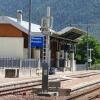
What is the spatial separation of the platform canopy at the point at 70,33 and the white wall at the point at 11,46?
8.74 metres

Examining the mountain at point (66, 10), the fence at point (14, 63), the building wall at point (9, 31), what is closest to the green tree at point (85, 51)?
the mountain at point (66, 10)

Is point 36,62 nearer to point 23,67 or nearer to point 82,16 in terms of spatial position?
point 23,67

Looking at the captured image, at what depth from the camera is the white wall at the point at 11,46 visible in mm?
62500

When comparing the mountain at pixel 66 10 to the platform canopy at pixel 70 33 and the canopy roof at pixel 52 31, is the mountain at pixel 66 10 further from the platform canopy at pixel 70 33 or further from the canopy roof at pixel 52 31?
the canopy roof at pixel 52 31

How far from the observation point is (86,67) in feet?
325

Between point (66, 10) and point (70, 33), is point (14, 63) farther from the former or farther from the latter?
point (66, 10)

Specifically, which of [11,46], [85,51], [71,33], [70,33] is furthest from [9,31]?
[85,51]

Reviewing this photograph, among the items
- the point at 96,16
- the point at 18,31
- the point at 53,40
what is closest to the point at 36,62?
the point at 18,31

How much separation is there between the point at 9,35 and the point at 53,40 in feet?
31.8

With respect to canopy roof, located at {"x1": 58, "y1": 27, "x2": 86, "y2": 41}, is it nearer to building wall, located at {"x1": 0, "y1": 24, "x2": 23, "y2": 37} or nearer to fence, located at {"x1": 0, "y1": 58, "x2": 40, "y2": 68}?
building wall, located at {"x1": 0, "y1": 24, "x2": 23, "y2": 37}

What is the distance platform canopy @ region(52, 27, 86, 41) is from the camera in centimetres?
7394

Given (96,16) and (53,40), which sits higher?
(96,16)

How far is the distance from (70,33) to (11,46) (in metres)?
17.9

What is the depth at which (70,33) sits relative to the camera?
259ft
